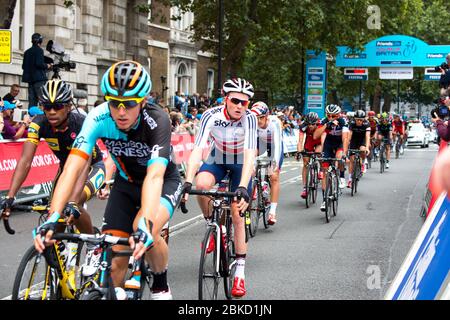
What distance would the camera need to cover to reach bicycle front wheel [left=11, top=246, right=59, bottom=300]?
5.67 meters

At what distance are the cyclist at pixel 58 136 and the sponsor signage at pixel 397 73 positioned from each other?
49458 millimetres

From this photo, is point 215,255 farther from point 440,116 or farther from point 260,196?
point 260,196

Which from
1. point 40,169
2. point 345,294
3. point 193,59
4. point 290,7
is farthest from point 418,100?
point 345,294

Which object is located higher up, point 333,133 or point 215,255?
point 333,133

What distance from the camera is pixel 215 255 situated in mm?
7320

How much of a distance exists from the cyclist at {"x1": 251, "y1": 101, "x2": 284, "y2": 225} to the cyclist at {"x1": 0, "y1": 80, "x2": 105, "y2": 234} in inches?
215

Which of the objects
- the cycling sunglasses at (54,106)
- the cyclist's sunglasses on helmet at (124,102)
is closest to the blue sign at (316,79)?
the cycling sunglasses at (54,106)

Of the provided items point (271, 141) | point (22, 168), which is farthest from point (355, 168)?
point (22, 168)

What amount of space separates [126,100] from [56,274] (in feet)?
4.40

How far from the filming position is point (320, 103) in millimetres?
50156

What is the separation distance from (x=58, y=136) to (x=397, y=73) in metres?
50.5

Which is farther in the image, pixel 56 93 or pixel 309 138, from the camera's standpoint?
pixel 309 138

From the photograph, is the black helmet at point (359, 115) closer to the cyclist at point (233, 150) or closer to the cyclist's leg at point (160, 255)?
the cyclist at point (233, 150)

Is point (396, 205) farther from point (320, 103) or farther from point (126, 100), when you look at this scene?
point (320, 103)
